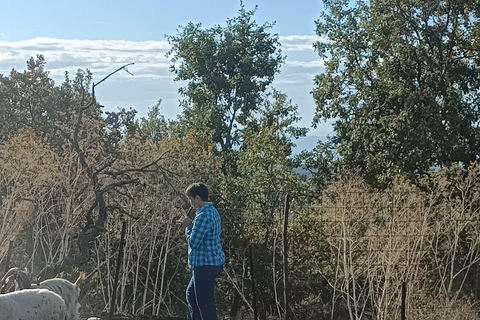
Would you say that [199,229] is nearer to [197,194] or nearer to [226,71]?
[197,194]

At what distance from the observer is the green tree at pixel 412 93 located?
16984 millimetres

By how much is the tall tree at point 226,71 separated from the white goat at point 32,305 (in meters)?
20.3

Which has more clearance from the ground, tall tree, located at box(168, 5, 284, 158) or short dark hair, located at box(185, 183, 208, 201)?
tall tree, located at box(168, 5, 284, 158)

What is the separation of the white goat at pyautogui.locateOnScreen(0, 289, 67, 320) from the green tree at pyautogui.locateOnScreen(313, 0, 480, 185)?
41.9 feet

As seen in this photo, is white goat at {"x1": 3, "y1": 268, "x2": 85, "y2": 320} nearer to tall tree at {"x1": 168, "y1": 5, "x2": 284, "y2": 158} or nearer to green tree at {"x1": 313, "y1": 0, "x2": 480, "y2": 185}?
green tree at {"x1": 313, "y1": 0, "x2": 480, "y2": 185}

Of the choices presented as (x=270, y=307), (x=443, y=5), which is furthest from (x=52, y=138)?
(x=443, y=5)

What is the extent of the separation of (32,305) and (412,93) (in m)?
13.9

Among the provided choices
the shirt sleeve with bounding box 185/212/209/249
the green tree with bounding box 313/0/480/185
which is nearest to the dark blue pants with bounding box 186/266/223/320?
the shirt sleeve with bounding box 185/212/209/249

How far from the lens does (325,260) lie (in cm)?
1166

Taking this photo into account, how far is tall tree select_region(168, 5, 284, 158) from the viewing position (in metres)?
25.6

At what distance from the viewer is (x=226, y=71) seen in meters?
26.1

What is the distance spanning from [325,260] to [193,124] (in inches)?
553

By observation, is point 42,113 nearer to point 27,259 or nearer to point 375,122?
point 375,122

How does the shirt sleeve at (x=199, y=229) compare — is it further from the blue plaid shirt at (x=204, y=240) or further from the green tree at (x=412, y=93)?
the green tree at (x=412, y=93)
